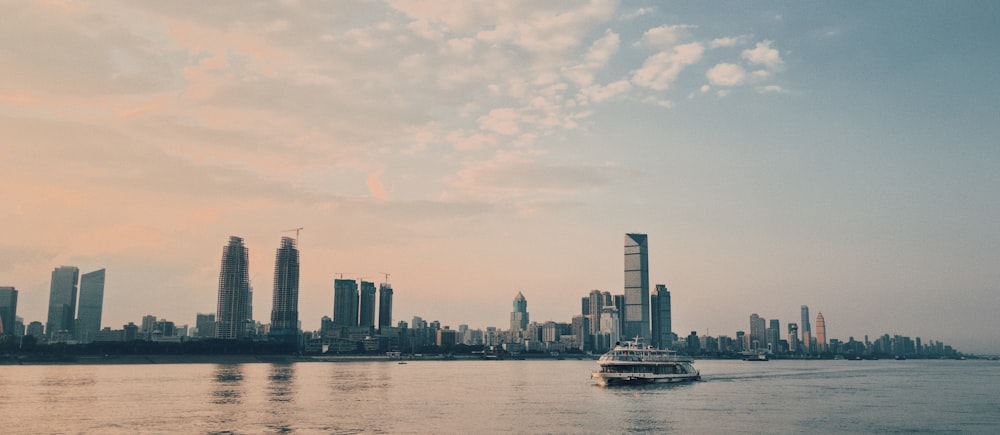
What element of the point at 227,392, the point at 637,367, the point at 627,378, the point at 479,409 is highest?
the point at 637,367

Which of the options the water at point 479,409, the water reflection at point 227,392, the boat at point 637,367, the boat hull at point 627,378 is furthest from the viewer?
the boat at point 637,367

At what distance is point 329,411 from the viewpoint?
110438 millimetres

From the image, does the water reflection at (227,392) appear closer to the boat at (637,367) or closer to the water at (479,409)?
the water at (479,409)

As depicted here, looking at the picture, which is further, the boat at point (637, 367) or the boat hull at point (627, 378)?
the boat at point (637, 367)

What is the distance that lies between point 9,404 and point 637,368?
403 feet

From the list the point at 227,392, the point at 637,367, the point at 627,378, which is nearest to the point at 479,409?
the point at 227,392

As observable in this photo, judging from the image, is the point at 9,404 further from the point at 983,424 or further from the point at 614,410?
the point at 983,424

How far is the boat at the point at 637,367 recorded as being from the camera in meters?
168

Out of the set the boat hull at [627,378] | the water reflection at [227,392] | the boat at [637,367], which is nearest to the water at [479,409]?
the water reflection at [227,392]

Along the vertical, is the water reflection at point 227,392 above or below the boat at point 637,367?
below

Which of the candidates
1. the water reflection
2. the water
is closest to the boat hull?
the water

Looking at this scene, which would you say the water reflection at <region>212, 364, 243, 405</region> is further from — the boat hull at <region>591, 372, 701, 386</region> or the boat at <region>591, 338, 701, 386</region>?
the boat hull at <region>591, 372, 701, 386</region>

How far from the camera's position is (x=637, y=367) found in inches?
6777

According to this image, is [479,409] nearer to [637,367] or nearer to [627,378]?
[627,378]
